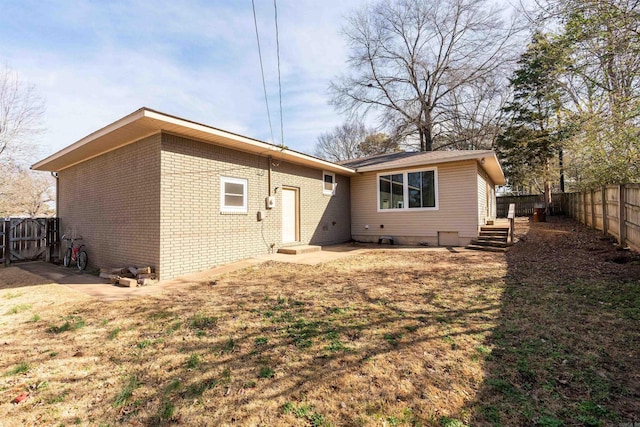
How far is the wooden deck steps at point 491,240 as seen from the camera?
8773 millimetres

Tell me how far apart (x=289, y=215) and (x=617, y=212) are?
8917 millimetres

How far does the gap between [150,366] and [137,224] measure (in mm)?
4837

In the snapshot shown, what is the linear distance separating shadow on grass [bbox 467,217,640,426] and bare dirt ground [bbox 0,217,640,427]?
0.01 metres

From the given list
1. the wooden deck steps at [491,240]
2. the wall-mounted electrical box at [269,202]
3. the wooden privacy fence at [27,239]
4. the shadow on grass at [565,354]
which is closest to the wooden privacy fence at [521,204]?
the wooden deck steps at [491,240]

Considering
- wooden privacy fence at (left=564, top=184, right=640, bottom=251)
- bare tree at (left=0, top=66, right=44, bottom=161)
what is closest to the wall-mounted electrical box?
wooden privacy fence at (left=564, top=184, right=640, bottom=251)

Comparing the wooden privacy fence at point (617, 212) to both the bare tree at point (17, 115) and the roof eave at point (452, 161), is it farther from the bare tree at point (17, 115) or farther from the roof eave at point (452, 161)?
the bare tree at point (17, 115)

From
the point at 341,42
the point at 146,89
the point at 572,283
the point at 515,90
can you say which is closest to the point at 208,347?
the point at 572,283

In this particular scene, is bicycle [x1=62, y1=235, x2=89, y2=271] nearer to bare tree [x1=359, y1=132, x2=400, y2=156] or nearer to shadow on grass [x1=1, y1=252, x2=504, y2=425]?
shadow on grass [x1=1, y1=252, x2=504, y2=425]

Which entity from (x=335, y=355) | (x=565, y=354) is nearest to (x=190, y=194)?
(x=335, y=355)

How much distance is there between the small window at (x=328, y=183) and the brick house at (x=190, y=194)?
0.06m

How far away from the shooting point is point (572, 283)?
477 cm

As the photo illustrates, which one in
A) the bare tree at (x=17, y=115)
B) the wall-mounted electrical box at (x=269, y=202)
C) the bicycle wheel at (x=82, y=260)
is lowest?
the bicycle wheel at (x=82, y=260)

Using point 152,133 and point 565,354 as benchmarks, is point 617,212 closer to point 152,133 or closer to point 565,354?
point 565,354

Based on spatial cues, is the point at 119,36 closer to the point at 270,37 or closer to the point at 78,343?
the point at 270,37
